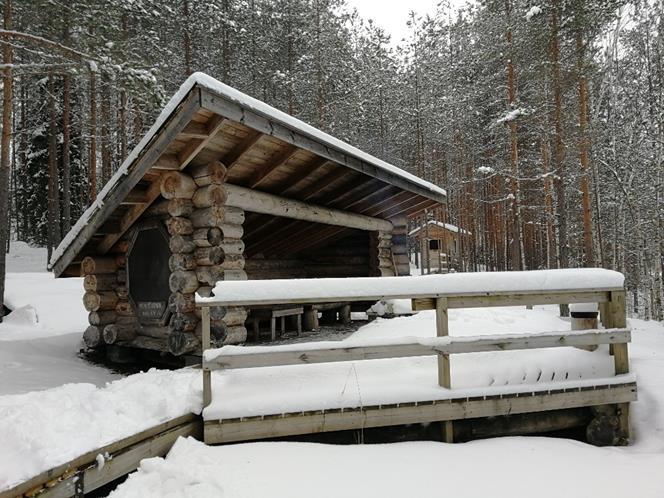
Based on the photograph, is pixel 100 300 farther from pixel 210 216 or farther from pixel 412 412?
pixel 412 412

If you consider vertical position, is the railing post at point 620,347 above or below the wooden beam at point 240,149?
below

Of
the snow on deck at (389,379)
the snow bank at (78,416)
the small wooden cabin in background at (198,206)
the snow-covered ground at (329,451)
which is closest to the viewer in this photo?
the snow bank at (78,416)

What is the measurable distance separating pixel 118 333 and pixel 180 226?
3149 millimetres

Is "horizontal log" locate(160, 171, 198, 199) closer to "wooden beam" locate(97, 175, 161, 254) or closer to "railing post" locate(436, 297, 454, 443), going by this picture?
"wooden beam" locate(97, 175, 161, 254)

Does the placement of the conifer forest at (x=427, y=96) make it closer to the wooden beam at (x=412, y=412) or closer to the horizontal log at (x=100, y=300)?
the horizontal log at (x=100, y=300)

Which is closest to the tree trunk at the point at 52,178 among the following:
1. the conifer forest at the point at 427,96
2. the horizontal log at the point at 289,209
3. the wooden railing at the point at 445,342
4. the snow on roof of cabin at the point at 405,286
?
the conifer forest at the point at 427,96

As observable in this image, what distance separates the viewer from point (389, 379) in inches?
182

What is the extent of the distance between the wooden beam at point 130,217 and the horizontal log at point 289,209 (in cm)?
140

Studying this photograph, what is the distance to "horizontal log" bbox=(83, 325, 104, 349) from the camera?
8.24 metres

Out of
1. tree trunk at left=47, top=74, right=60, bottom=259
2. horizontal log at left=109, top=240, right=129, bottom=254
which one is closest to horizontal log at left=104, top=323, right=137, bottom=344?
horizontal log at left=109, top=240, right=129, bottom=254

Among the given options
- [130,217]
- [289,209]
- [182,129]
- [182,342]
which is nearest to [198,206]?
[182,129]

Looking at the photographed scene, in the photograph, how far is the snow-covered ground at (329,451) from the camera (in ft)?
10.0

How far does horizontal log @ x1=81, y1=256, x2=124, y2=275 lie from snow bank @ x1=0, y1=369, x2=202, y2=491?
4.35 m

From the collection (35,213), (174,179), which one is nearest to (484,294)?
(174,179)
